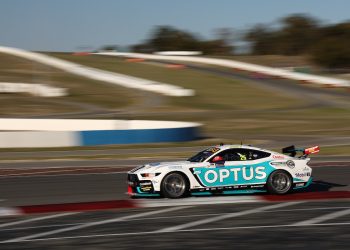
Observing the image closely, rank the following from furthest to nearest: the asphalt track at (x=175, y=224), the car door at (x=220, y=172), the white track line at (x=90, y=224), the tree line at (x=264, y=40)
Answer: the tree line at (x=264, y=40) < the car door at (x=220, y=172) < the white track line at (x=90, y=224) < the asphalt track at (x=175, y=224)

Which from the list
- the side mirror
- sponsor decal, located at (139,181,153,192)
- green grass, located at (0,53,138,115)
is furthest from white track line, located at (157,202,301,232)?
green grass, located at (0,53,138,115)

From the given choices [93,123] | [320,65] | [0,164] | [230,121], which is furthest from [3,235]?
[320,65]

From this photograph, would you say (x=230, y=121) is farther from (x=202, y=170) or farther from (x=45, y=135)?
(x=202, y=170)

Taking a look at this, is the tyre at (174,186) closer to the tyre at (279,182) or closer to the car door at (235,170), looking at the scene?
the car door at (235,170)

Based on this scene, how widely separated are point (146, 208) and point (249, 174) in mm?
2752

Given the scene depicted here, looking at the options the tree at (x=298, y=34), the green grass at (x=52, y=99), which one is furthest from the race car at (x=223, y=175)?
the tree at (x=298, y=34)

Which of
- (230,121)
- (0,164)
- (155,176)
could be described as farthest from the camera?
(230,121)

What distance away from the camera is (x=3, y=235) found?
35.3ft

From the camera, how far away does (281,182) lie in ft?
51.1

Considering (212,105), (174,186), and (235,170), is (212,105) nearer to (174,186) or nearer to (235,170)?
(235,170)

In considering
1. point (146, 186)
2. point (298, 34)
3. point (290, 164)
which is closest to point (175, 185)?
point (146, 186)

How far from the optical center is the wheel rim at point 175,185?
14.9m

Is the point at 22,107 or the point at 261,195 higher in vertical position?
the point at 22,107

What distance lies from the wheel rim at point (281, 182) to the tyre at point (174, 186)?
207cm
